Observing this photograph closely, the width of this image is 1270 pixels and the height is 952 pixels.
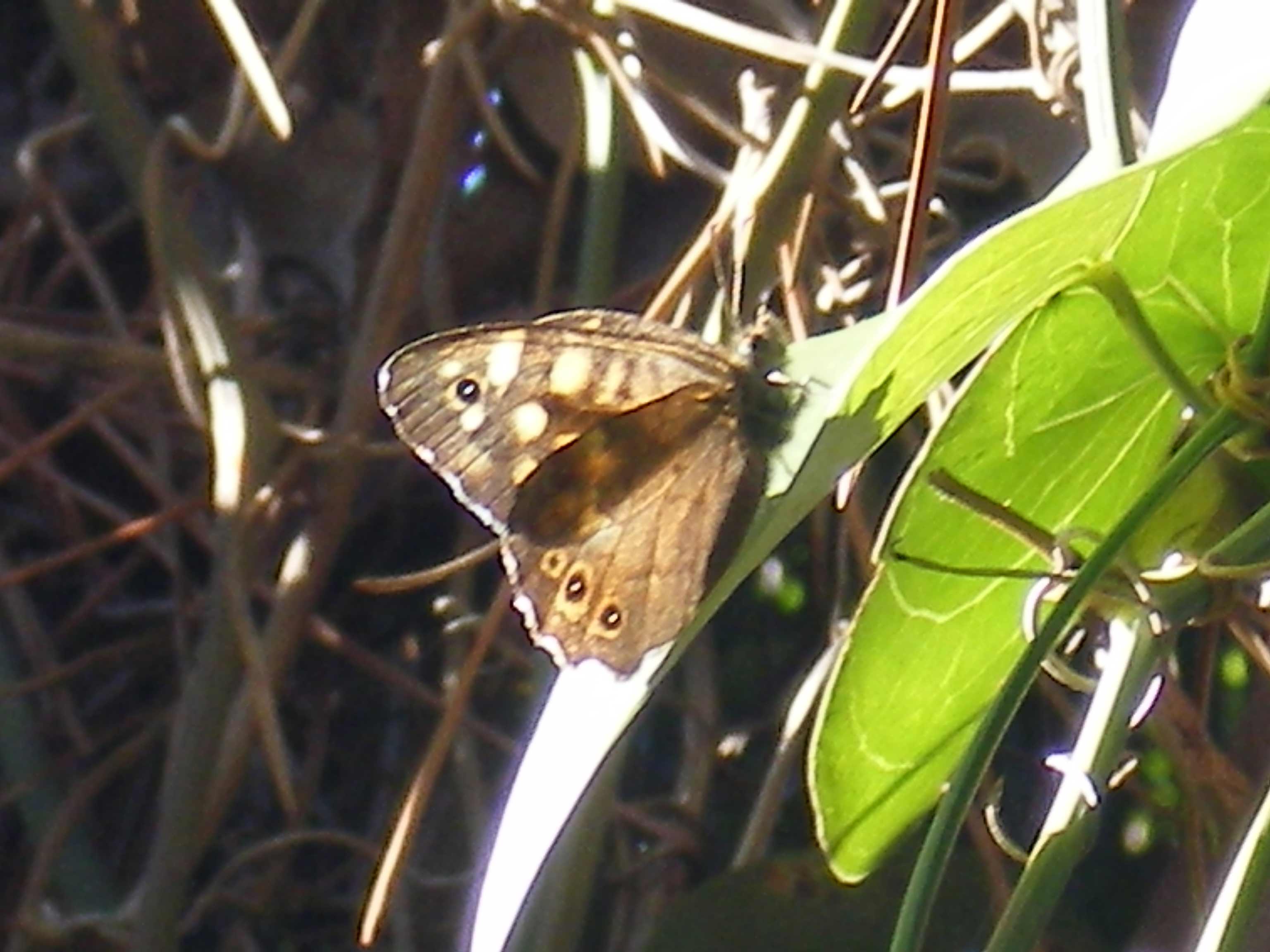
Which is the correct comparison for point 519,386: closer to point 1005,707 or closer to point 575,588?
point 575,588

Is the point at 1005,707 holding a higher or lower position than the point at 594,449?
lower

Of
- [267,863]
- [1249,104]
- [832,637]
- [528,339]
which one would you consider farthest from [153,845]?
[1249,104]

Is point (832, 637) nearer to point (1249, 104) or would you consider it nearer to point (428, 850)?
point (428, 850)

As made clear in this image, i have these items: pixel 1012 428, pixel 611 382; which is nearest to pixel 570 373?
pixel 611 382

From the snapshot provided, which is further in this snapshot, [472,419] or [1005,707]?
[472,419]

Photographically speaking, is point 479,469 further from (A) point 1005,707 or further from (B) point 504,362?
(A) point 1005,707
